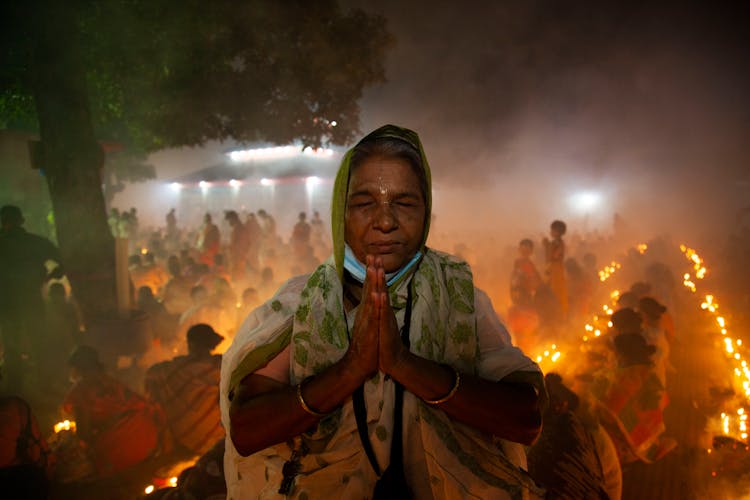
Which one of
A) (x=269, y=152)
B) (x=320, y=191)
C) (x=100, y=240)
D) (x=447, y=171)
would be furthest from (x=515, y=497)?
(x=269, y=152)

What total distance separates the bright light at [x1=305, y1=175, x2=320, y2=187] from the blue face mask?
30099mm

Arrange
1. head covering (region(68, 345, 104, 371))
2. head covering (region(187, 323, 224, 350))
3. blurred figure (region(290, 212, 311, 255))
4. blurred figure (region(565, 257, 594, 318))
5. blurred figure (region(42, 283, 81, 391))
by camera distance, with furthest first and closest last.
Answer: blurred figure (region(290, 212, 311, 255)) < blurred figure (region(565, 257, 594, 318)) < blurred figure (region(42, 283, 81, 391)) < head covering (region(187, 323, 224, 350)) < head covering (region(68, 345, 104, 371))

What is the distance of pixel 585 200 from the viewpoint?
2708 cm

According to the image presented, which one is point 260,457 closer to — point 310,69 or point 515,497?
point 515,497

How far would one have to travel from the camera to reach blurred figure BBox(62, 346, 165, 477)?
425 centimetres

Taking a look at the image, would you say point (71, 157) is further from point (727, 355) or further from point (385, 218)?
point (727, 355)

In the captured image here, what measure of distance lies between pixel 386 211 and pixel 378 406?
27.8 inches

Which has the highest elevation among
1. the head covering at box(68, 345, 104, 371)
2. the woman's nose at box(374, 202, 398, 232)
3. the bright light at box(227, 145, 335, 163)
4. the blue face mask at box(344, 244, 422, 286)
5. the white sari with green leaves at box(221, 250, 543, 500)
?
the bright light at box(227, 145, 335, 163)

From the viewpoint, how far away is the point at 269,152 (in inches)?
1380

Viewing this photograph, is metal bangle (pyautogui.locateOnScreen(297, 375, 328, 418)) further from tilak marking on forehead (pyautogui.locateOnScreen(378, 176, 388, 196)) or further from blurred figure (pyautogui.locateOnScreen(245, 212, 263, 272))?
blurred figure (pyautogui.locateOnScreen(245, 212, 263, 272))

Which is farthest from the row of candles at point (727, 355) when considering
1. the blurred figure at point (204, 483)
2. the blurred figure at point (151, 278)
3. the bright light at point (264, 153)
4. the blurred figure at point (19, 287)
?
the bright light at point (264, 153)

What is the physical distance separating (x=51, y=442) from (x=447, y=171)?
18.9 m

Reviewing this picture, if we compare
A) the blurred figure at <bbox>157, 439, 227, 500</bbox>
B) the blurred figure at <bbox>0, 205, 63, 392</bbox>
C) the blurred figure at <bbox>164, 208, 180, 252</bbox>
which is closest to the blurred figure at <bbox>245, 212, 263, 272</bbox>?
the blurred figure at <bbox>164, 208, 180, 252</bbox>

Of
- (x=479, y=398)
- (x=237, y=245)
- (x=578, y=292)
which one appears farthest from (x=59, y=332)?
(x=578, y=292)
